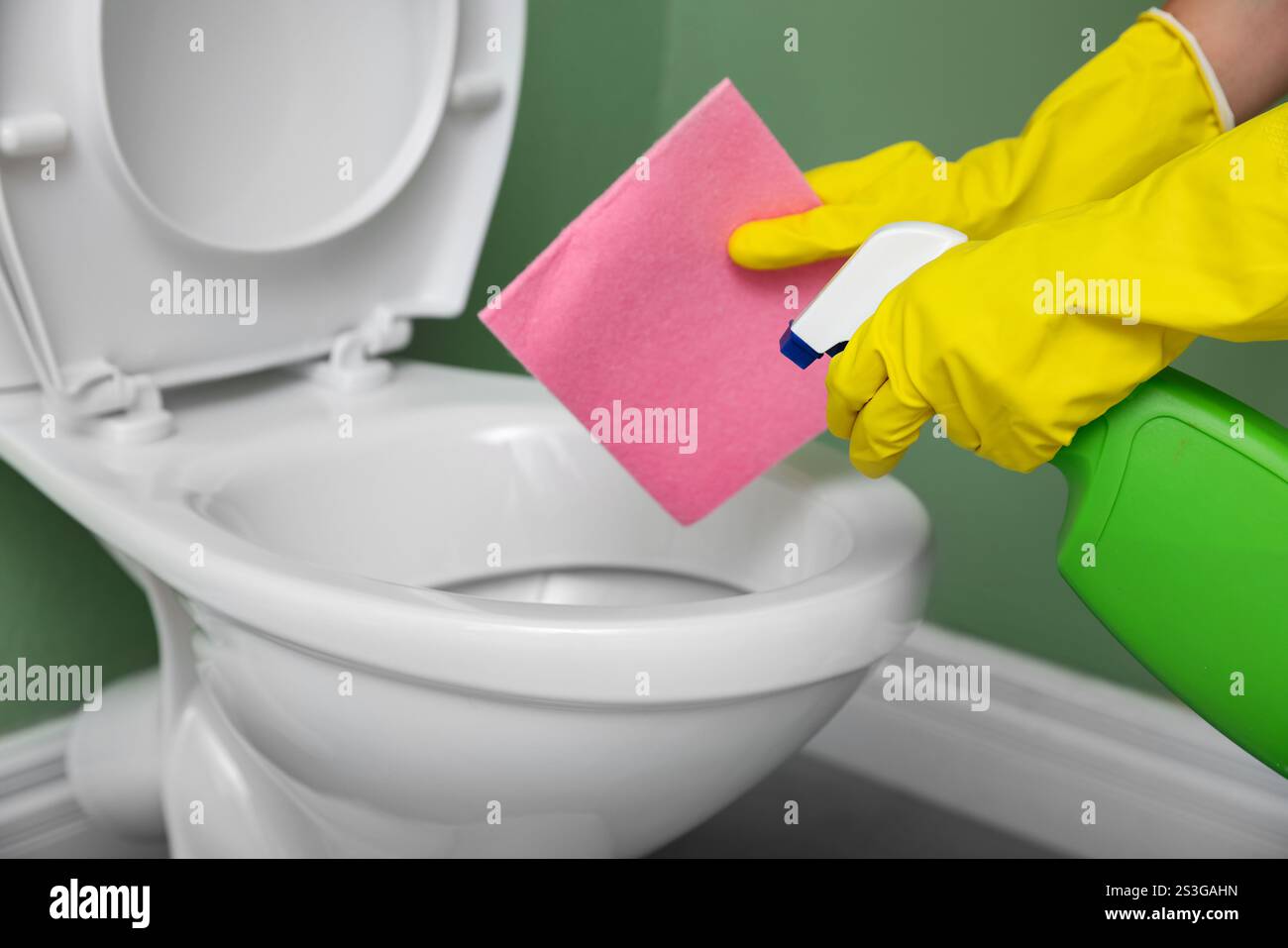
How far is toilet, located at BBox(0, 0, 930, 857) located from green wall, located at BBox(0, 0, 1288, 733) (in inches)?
3.8

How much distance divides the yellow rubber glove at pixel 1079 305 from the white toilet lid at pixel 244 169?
0.42 meters

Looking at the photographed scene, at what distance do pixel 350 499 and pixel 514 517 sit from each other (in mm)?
112

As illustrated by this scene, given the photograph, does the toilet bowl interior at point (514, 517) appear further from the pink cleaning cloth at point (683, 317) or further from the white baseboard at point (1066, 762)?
the white baseboard at point (1066, 762)

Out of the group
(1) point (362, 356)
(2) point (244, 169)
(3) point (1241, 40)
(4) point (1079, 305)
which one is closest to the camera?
(4) point (1079, 305)

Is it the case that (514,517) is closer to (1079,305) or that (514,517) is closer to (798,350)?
(798,350)

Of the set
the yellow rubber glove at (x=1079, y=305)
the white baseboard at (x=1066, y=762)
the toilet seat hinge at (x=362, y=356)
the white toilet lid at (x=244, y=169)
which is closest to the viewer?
the yellow rubber glove at (x=1079, y=305)

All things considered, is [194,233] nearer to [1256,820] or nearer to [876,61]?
[876,61]

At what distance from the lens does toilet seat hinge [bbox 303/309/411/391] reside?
959 mm

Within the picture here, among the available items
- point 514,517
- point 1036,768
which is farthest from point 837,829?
point 514,517

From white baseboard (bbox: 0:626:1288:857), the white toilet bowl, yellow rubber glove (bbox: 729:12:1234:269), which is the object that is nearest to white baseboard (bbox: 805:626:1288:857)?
white baseboard (bbox: 0:626:1288:857)

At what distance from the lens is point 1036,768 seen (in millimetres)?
1220

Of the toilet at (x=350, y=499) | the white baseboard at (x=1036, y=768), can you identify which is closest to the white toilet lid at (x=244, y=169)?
the toilet at (x=350, y=499)

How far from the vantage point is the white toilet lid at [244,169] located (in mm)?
787

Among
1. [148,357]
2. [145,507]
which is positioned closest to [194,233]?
[148,357]
